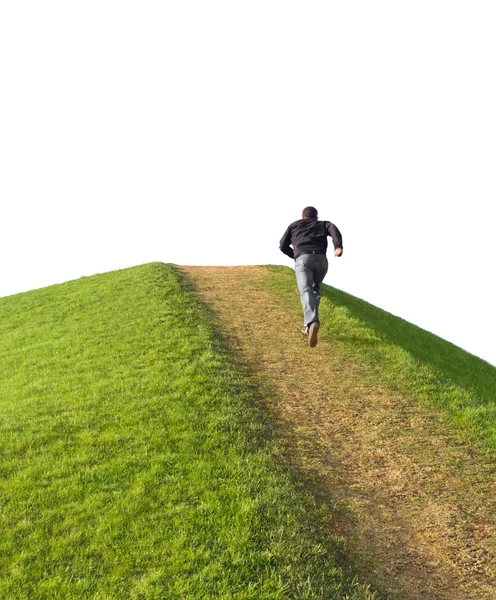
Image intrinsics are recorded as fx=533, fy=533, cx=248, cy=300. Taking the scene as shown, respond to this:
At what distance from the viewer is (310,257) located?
43.8 ft

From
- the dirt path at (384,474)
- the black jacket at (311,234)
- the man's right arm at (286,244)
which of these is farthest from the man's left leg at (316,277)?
the man's right arm at (286,244)

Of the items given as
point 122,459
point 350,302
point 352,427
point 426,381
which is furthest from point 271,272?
point 122,459

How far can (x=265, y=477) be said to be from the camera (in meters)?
8.16

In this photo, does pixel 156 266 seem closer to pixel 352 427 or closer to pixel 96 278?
pixel 96 278

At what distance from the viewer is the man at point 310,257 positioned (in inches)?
520

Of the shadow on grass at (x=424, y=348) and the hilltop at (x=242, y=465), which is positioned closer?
the hilltop at (x=242, y=465)

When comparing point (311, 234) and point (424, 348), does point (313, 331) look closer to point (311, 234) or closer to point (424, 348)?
point (311, 234)

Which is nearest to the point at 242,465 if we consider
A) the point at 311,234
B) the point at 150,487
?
the point at 150,487

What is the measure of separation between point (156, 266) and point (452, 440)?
17.1m

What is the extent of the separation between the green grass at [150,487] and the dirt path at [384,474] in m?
0.54

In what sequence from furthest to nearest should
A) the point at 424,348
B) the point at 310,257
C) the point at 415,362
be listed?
the point at 424,348 → the point at 415,362 → the point at 310,257

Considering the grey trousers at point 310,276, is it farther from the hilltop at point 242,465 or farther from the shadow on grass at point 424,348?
the shadow on grass at point 424,348

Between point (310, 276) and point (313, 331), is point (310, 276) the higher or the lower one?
the higher one

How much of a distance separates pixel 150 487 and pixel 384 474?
3821 millimetres
